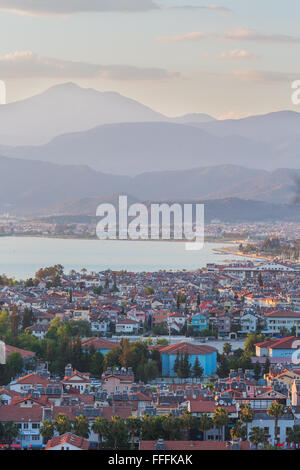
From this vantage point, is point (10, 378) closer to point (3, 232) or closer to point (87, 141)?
point (3, 232)

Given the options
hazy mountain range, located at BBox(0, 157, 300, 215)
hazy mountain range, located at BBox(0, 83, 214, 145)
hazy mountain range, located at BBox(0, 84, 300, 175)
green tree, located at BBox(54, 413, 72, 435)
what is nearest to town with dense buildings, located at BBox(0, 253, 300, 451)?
green tree, located at BBox(54, 413, 72, 435)

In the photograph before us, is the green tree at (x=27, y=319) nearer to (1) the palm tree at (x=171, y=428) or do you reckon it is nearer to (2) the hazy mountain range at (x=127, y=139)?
(1) the palm tree at (x=171, y=428)

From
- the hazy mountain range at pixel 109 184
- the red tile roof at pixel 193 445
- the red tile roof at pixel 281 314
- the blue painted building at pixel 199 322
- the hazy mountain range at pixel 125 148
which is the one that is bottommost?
the red tile roof at pixel 193 445

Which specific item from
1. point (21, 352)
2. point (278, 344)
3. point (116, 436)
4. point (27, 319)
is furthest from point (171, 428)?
point (27, 319)

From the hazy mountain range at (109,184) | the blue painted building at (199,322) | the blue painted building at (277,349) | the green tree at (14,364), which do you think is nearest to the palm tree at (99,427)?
the green tree at (14,364)

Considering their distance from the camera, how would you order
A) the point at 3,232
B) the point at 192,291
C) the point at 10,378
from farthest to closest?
the point at 3,232, the point at 192,291, the point at 10,378

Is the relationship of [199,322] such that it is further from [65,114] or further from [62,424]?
[65,114]

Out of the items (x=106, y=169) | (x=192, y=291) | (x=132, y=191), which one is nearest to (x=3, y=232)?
(x=192, y=291)
